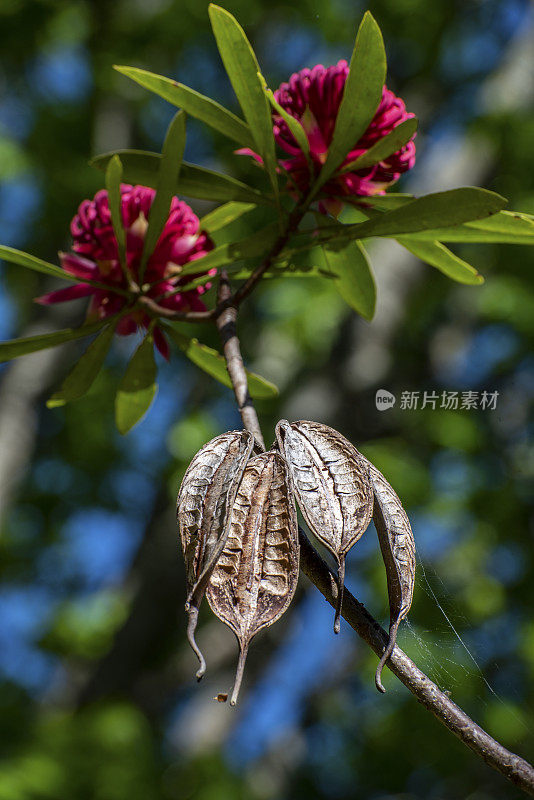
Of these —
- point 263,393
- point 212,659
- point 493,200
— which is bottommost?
point 212,659

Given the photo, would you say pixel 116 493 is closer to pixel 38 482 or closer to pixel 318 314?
pixel 38 482

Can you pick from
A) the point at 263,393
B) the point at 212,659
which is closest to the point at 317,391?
the point at 212,659

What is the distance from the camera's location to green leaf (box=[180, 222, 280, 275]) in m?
0.38

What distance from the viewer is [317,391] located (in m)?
1.75

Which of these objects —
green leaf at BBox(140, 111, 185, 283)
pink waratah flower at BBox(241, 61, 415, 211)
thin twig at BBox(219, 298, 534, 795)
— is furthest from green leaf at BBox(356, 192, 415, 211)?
thin twig at BBox(219, 298, 534, 795)

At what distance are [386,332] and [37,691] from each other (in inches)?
69.6

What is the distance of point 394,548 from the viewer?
0.74ft

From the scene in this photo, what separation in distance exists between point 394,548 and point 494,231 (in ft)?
0.69

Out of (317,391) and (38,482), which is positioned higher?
(317,391)

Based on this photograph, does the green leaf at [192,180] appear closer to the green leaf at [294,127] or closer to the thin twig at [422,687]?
the green leaf at [294,127]

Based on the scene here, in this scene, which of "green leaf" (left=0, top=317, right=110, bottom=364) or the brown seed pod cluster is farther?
"green leaf" (left=0, top=317, right=110, bottom=364)

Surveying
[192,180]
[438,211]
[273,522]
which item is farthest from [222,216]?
[273,522]

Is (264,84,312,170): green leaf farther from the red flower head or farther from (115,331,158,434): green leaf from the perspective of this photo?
(115,331,158,434): green leaf

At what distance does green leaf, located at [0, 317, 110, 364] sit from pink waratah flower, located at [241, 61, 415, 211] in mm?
145
